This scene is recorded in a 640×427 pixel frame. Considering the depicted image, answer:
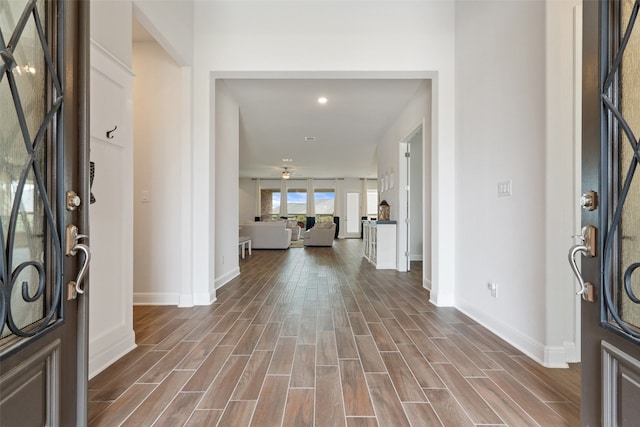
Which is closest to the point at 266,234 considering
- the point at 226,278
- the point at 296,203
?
the point at 226,278

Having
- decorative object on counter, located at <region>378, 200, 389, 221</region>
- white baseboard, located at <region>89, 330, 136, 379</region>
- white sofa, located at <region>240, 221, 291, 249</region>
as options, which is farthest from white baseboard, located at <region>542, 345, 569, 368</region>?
white sofa, located at <region>240, 221, 291, 249</region>

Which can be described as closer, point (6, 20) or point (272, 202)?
point (6, 20)

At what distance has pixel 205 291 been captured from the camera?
3248mm

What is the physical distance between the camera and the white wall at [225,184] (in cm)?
403

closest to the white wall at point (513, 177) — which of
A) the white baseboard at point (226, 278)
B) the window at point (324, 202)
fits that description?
the white baseboard at point (226, 278)

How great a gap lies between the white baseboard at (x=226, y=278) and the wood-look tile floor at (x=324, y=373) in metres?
0.87

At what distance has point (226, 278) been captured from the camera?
4.29 m

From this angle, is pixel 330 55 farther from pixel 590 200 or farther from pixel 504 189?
pixel 590 200

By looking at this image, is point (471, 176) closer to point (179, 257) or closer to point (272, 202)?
point (179, 257)

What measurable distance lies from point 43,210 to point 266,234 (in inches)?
300

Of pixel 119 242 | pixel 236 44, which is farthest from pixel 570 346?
pixel 236 44

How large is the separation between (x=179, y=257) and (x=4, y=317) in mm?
2531

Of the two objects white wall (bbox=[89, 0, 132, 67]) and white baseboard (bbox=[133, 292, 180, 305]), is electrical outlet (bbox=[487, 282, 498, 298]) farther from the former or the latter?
white wall (bbox=[89, 0, 132, 67])

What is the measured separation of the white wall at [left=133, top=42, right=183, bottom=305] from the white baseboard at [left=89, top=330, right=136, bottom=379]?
3.86 ft
